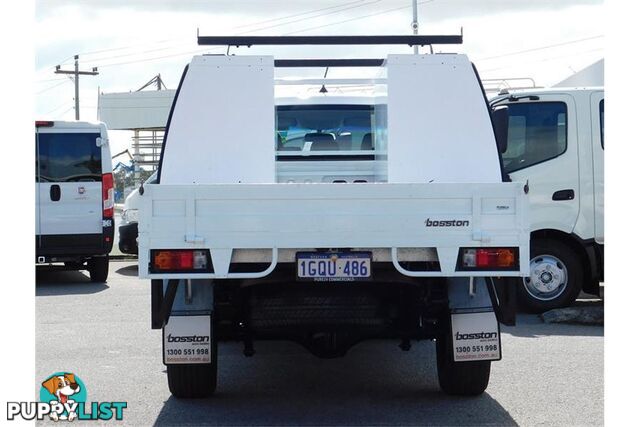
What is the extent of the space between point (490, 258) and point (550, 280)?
5.04 metres

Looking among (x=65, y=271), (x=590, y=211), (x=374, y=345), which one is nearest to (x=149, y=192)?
(x=374, y=345)

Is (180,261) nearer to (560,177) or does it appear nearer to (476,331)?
(476,331)

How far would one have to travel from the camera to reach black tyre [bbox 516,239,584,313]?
1067cm

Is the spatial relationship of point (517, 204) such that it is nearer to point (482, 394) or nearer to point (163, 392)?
point (482, 394)

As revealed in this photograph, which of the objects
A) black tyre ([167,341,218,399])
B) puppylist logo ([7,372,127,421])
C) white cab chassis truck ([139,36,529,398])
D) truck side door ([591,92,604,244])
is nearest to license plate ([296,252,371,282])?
white cab chassis truck ([139,36,529,398])

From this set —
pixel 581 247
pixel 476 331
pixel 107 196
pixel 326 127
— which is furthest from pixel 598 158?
pixel 107 196

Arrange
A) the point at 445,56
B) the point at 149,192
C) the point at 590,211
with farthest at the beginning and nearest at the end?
the point at 590,211
the point at 445,56
the point at 149,192

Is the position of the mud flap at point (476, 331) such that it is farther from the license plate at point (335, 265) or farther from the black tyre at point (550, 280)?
the black tyre at point (550, 280)

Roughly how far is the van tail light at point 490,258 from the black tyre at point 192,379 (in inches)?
73.6

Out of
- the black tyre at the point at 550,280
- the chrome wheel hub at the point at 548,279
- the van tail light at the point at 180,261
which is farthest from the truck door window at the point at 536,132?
the van tail light at the point at 180,261

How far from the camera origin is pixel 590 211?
1066 centimetres

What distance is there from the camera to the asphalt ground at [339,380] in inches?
248

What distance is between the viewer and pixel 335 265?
5918 mm

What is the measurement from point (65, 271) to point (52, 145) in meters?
3.57
